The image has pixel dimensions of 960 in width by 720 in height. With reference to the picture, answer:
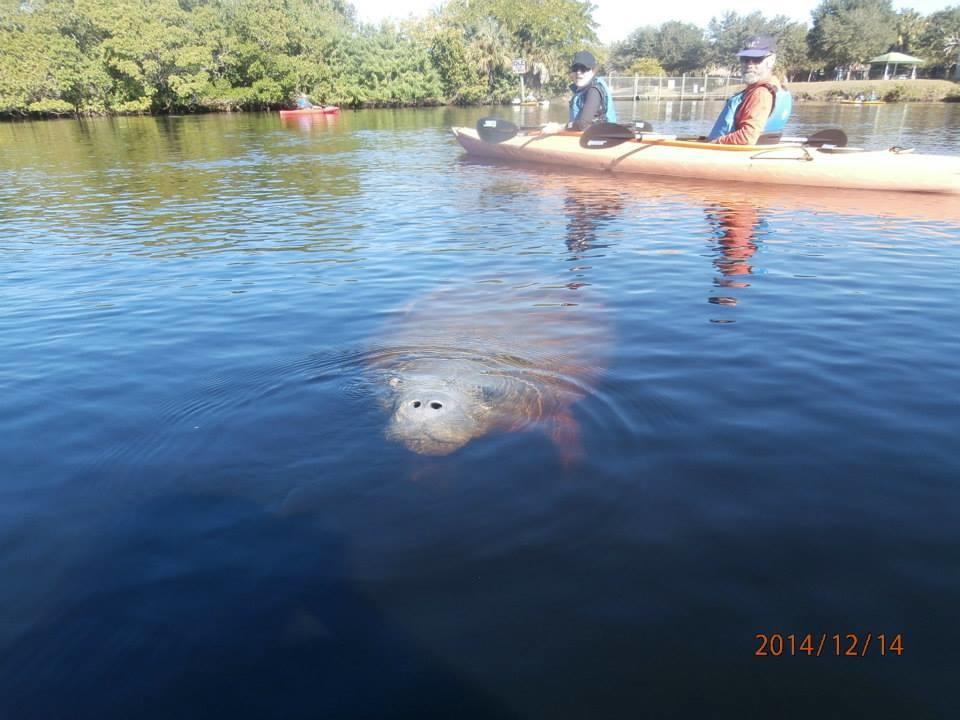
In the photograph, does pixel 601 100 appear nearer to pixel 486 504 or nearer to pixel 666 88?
pixel 486 504

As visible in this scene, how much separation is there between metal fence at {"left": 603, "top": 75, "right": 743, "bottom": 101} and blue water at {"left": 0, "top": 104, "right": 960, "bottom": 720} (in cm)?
5530

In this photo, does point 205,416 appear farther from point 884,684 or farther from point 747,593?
point 884,684

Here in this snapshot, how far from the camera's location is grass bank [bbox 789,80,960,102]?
43844mm

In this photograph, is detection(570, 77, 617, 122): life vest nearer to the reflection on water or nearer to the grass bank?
the reflection on water

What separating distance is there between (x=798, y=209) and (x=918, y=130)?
17759 mm

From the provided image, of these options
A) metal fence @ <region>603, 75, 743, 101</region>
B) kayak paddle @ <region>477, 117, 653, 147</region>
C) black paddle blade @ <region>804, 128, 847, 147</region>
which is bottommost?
black paddle blade @ <region>804, 128, 847, 147</region>

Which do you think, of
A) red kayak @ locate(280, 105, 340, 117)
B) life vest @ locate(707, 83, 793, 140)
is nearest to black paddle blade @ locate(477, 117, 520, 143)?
life vest @ locate(707, 83, 793, 140)

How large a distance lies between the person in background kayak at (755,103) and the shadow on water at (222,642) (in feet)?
36.1

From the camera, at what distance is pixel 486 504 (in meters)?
3.28

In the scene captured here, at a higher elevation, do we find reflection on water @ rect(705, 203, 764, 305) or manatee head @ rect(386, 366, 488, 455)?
reflection on water @ rect(705, 203, 764, 305)

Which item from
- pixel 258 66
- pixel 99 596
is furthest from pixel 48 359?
pixel 258 66

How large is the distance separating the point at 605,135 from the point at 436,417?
11293 millimetres

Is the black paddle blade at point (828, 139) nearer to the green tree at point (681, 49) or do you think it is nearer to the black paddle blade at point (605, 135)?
the black paddle blade at point (605, 135)

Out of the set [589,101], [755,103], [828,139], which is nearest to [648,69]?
[589,101]
